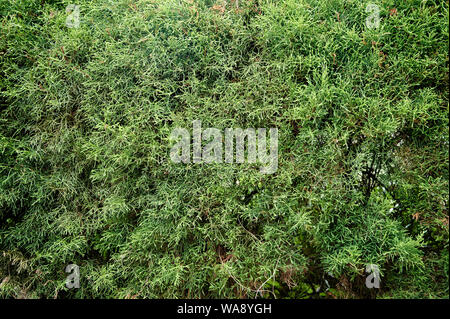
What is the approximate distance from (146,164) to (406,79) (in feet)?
7.30

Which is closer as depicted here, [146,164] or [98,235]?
[146,164]

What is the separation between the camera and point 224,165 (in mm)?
2904

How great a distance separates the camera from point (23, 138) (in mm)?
3455

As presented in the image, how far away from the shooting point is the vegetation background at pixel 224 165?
265 centimetres

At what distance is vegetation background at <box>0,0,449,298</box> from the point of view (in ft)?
8.70

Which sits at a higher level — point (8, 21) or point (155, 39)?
point (8, 21)

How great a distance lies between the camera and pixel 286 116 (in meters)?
2.87

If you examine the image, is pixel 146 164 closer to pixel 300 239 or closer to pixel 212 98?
pixel 212 98
